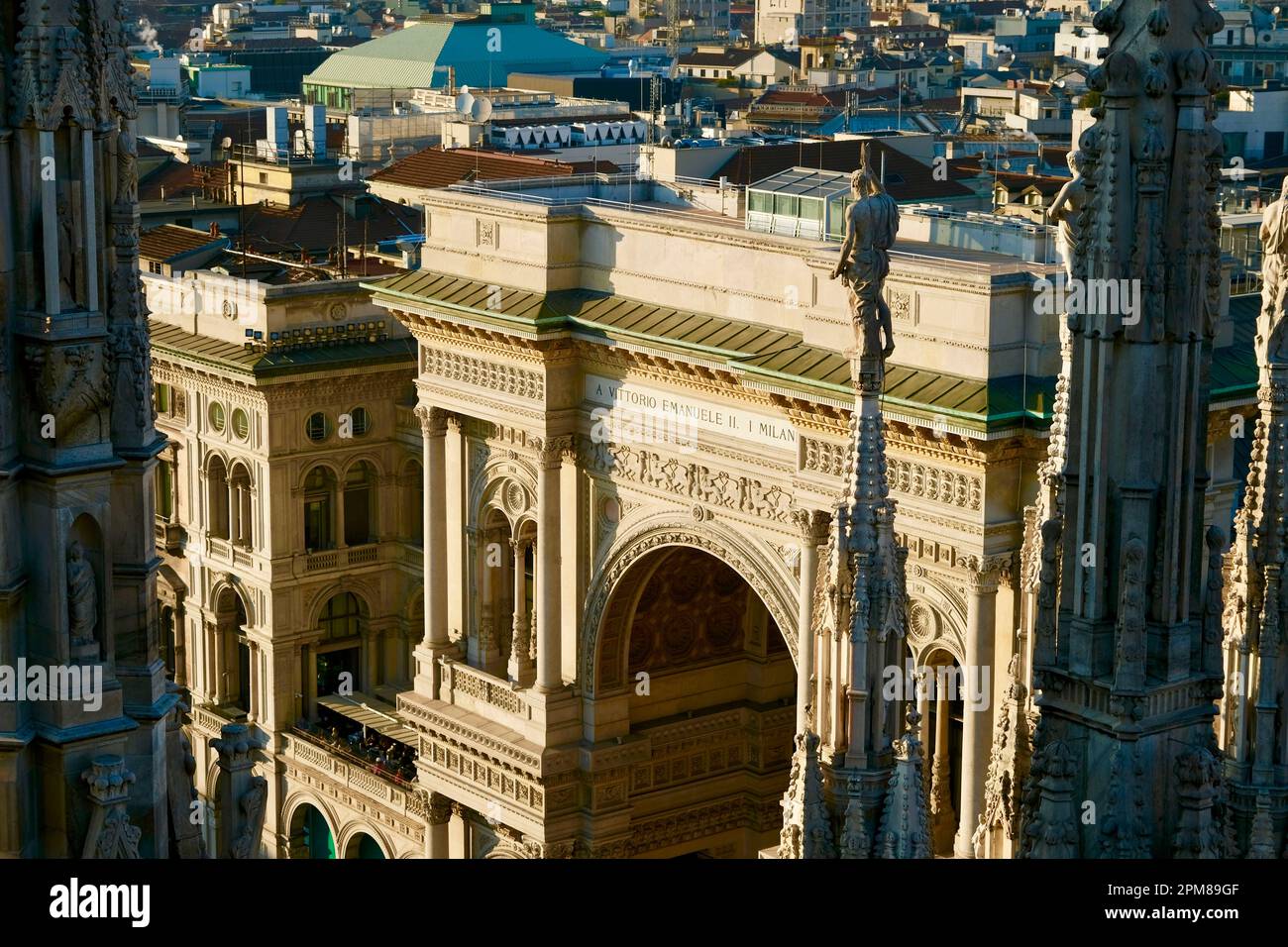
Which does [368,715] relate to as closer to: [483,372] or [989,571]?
[483,372]

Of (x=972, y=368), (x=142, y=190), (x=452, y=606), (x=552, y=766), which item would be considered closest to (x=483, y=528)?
(x=452, y=606)

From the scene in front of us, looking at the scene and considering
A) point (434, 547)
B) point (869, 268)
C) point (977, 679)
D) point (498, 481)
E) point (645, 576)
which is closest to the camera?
point (869, 268)

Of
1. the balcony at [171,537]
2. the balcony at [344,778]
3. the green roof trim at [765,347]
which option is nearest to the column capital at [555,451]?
the green roof trim at [765,347]

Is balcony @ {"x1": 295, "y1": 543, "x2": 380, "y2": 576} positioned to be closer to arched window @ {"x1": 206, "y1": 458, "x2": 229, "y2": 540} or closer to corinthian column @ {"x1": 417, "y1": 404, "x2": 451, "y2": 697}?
arched window @ {"x1": 206, "y1": 458, "x2": 229, "y2": 540}

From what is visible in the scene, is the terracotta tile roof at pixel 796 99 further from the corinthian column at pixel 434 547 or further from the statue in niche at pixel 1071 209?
the statue in niche at pixel 1071 209

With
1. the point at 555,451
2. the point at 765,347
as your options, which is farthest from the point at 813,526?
the point at 555,451

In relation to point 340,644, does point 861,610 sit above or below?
above
